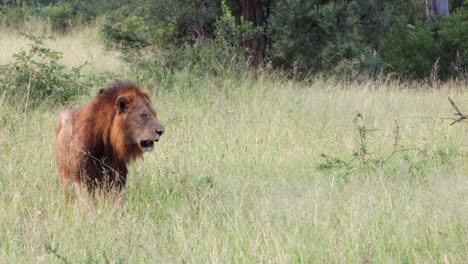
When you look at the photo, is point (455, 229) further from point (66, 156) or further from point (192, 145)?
point (192, 145)

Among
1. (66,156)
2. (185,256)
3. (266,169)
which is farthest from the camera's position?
(266,169)

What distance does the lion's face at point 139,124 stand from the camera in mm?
5391

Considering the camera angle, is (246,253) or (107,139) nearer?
(246,253)

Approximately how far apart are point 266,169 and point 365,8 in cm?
A: 726

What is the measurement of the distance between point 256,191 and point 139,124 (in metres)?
1.08

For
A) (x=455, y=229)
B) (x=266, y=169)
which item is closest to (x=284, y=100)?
(x=266, y=169)

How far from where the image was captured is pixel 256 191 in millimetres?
5895

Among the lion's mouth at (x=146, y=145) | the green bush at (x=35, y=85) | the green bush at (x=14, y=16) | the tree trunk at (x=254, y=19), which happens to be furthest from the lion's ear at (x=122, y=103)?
the green bush at (x=14, y=16)

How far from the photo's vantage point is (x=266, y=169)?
6668 mm

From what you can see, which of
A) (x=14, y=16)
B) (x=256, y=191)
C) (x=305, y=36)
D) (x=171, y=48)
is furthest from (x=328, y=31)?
(x=14, y=16)

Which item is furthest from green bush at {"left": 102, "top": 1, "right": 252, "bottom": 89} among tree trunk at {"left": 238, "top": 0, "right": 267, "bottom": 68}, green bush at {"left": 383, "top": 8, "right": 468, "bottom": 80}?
green bush at {"left": 383, "top": 8, "right": 468, "bottom": 80}

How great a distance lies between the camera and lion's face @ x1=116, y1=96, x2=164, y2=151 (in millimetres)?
5391

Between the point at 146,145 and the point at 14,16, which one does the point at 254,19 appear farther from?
the point at 14,16

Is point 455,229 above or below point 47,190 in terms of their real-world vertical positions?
above
